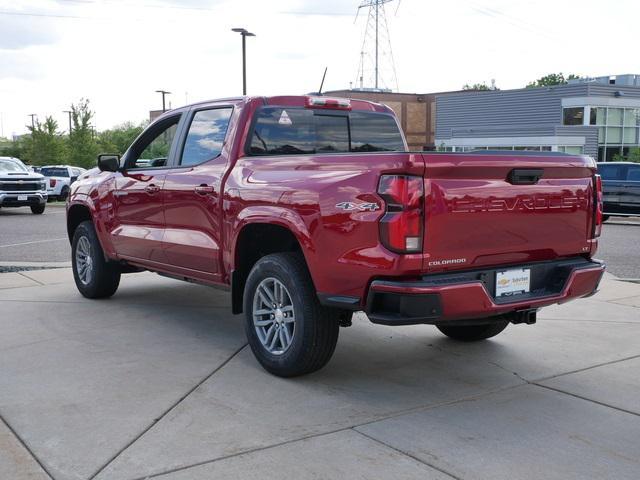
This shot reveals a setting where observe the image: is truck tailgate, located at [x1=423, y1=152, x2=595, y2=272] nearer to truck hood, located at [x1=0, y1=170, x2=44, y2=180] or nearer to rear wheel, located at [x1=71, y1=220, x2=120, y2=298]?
rear wheel, located at [x1=71, y1=220, x2=120, y2=298]

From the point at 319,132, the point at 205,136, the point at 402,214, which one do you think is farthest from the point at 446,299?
the point at 205,136

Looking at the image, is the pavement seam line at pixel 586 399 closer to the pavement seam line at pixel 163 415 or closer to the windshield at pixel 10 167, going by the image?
the pavement seam line at pixel 163 415

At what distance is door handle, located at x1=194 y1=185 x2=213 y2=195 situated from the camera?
5.58 metres

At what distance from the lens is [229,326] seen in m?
6.57

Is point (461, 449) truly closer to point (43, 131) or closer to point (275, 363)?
point (275, 363)

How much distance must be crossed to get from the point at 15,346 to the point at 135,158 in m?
2.08

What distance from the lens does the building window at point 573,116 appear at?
4359cm

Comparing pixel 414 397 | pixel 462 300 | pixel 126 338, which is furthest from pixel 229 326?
pixel 462 300

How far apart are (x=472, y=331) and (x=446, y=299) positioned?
2020mm

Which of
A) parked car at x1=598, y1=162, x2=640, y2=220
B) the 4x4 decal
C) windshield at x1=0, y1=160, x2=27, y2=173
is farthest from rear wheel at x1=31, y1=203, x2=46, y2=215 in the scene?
the 4x4 decal

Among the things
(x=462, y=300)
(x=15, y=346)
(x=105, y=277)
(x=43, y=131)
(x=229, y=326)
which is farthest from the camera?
(x=43, y=131)

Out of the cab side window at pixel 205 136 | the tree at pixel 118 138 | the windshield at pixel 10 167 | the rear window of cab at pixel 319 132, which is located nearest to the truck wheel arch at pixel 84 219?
the cab side window at pixel 205 136

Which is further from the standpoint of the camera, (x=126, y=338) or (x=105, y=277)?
(x=105, y=277)

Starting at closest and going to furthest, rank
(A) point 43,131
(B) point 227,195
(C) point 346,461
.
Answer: (C) point 346,461, (B) point 227,195, (A) point 43,131
